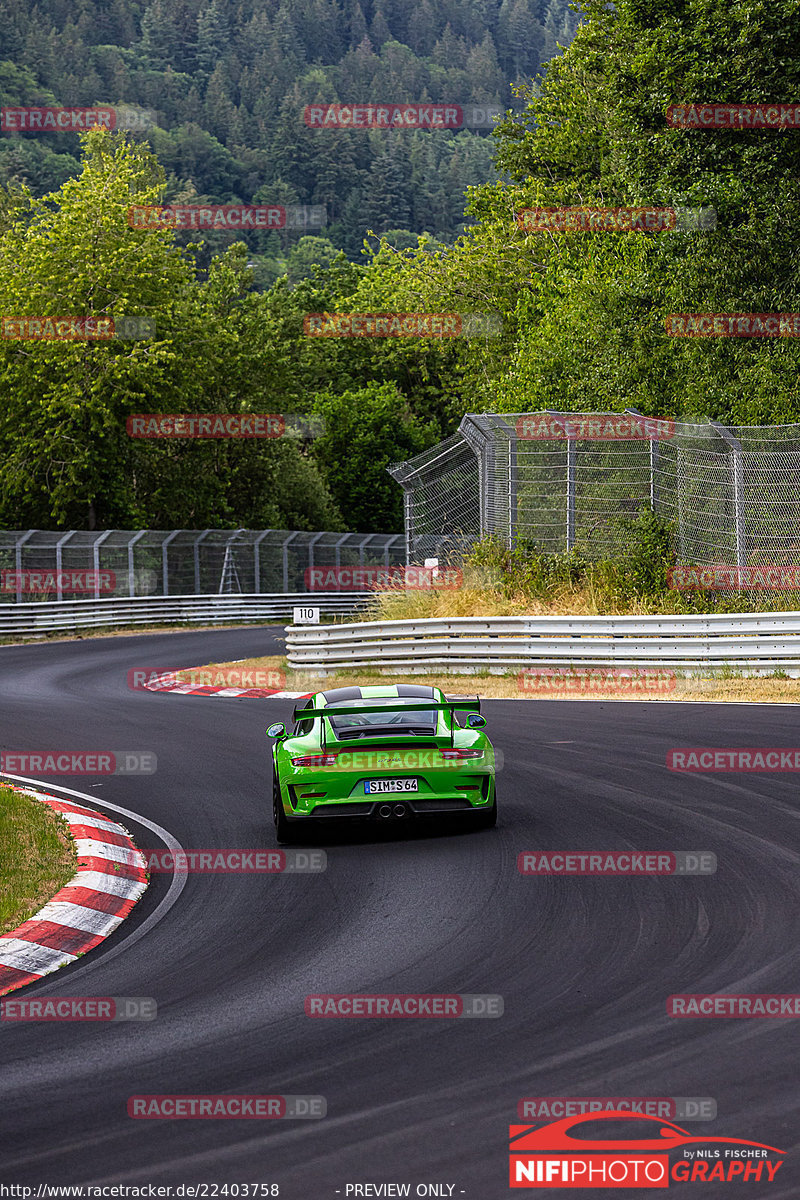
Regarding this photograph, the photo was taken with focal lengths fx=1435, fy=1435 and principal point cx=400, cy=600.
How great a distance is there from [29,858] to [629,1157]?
20.5 feet

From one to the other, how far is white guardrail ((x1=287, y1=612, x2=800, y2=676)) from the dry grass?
154 mm

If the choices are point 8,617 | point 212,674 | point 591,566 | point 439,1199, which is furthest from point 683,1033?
point 8,617

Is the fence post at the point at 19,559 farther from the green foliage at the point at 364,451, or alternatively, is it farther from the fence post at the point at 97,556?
the green foliage at the point at 364,451

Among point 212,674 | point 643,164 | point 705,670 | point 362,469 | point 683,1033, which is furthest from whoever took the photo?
point 362,469

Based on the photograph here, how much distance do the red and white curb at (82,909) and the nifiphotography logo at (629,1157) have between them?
11.2ft

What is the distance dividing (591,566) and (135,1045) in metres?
17.8

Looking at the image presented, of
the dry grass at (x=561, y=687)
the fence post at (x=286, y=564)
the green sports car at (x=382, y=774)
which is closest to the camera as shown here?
the green sports car at (x=382, y=774)

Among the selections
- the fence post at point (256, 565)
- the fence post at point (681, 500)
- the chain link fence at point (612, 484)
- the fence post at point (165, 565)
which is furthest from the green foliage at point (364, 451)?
the fence post at point (681, 500)

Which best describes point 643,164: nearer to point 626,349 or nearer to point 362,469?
point 626,349

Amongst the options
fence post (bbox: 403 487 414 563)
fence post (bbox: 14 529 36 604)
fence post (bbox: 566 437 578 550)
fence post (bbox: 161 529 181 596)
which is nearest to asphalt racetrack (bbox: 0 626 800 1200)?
fence post (bbox: 566 437 578 550)

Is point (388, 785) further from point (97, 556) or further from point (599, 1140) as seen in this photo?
point (97, 556)

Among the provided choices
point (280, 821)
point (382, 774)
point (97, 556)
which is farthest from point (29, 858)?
point (97, 556)

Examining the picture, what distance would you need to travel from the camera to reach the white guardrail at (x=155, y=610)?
3909 centimetres

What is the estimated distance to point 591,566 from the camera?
Result: 23.3 meters
